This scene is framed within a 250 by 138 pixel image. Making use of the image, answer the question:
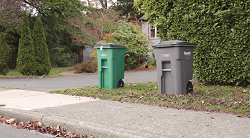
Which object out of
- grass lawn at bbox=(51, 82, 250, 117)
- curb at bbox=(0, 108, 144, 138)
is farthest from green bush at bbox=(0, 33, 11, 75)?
curb at bbox=(0, 108, 144, 138)

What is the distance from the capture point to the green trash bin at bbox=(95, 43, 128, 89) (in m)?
7.61

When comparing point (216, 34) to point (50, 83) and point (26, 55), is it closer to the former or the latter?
point (50, 83)

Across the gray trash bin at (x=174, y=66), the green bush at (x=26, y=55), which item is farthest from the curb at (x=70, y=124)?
the green bush at (x=26, y=55)

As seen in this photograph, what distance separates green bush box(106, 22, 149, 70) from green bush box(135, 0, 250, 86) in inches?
380

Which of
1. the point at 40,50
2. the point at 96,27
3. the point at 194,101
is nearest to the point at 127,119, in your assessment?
the point at 194,101

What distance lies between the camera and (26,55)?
13922 mm

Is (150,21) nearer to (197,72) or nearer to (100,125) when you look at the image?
(197,72)

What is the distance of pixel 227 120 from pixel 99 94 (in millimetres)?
3706

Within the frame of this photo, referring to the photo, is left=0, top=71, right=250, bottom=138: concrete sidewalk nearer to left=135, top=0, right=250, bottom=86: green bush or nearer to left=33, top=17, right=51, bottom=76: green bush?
left=135, top=0, right=250, bottom=86: green bush

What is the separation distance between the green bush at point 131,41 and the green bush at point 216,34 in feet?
31.6

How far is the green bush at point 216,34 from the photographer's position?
757 centimetres

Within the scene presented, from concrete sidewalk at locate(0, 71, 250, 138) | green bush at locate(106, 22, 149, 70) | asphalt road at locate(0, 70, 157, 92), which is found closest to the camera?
concrete sidewalk at locate(0, 71, 250, 138)

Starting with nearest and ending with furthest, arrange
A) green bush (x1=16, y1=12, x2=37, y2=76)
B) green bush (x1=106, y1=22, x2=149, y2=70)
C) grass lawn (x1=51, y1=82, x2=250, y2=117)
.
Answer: grass lawn (x1=51, y1=82, x2=250, y2=117)
green bush (x1=16, y1=12, x2=37, y2=76)
green bush (x1=106, y1=22, x2=149, y2=70)

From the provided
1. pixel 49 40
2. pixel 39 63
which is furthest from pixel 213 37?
pixel 49 40
